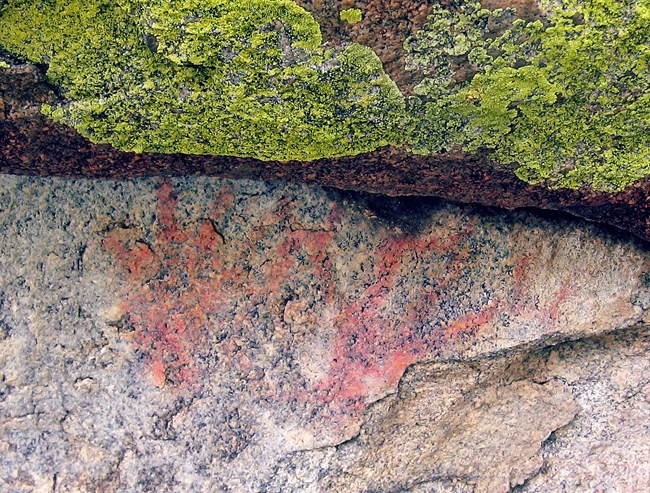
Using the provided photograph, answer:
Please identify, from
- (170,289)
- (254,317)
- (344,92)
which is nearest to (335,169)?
(344,92)

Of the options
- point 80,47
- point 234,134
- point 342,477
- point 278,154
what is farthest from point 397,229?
point 80,47

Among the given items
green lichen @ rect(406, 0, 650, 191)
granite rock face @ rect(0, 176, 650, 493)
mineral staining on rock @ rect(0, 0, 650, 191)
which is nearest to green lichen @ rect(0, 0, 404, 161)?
mineral staining on rock @ rect(0, 0, 650, 191)

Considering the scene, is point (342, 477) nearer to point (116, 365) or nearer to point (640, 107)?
point (116, 365)

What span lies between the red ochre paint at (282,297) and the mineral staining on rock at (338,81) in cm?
55

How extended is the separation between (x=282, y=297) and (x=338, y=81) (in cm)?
106

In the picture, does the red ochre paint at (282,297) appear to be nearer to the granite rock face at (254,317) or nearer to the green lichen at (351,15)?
the granite rock face at (254,317)

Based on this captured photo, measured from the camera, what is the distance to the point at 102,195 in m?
2.25

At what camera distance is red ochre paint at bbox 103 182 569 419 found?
2.31 meters

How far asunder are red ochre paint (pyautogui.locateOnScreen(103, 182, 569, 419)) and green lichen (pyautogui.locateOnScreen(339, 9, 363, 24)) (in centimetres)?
96

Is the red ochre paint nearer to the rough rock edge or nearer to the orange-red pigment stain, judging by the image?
the orange-red pigment stain

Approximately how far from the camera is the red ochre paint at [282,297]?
2.31 meters

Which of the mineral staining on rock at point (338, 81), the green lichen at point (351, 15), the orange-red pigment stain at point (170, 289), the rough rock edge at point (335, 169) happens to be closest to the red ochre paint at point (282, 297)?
the orange-red pigment stain at point (170, 289)

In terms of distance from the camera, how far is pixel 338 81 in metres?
Result: 1.57

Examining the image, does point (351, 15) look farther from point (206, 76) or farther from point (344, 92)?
point (206, 76)
